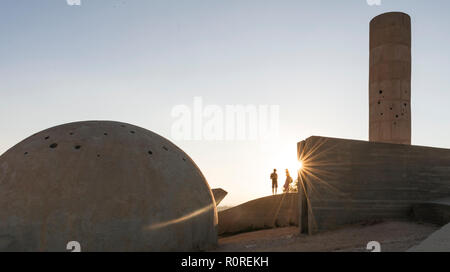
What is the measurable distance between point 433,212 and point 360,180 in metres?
2.66

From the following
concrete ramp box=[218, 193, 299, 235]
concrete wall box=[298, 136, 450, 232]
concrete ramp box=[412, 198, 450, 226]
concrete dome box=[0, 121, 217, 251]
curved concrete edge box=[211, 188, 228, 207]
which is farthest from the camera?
concrete ramp box=[218, 193, 299, 235]

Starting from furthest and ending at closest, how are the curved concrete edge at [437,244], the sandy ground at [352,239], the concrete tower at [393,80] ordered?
the concrete tower at [393,80] < the sandy ground at [352,239] < the curved concrete edge at [437,244]

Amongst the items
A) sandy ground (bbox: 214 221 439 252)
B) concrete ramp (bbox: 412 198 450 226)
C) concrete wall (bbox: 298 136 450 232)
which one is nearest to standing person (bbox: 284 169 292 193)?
concrete wall (bbox: 298 136 450 232)

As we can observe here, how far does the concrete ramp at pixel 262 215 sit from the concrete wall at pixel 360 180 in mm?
5451

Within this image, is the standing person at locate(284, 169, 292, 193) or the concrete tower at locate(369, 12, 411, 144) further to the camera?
the standing person at locate(284, 169, 292, 193)

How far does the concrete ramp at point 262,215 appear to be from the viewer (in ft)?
61.5

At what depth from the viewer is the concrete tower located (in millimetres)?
15555

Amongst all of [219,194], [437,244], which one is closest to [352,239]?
[437,244]

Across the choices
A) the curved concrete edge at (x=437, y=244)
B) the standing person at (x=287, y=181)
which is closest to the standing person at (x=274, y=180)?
the standing person at (x=287, y=181)

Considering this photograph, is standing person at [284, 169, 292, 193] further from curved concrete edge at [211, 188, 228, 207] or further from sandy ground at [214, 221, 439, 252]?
sandy ground at [214, 221, 439, 252]

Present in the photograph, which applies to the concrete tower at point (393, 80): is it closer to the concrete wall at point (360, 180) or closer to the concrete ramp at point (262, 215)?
the concrete wall at point (360, 180)

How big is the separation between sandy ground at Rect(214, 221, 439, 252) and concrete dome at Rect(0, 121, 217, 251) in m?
2.33

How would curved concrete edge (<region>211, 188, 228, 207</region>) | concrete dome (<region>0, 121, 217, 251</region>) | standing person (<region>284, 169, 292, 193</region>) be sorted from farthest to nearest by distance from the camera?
standing person (<region>284, 169, 292, 193</region>) < curved concrete edge (<region>211, 188, 228, 207</region>) < concrete dome (<region>0, 121, 217, 251</region>)
